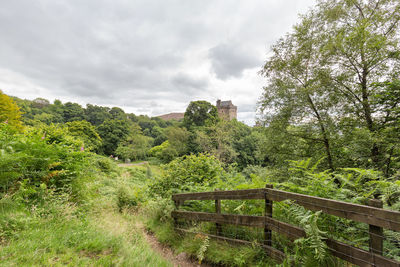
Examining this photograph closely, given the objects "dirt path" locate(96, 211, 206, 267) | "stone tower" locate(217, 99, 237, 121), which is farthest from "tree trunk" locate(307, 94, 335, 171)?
"stone tower" locate(217, 99, 237, 121)

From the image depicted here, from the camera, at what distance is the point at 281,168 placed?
10.6 m

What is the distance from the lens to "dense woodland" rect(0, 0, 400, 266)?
89.0 inches

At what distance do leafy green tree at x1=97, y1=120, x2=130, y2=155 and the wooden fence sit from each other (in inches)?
1655

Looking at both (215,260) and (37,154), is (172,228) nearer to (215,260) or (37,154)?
(215,260)

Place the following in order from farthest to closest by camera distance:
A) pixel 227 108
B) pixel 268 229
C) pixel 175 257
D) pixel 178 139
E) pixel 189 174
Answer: pixel 227 108, pixel 178 139, pixel 189 174, pixel 175 257, pixel 268 229

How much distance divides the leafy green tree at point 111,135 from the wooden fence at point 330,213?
1655 inches

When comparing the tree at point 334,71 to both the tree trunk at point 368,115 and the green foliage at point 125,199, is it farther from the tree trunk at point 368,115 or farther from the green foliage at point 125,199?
the green foliage at point 125,199

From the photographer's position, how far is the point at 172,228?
4152 millimetres

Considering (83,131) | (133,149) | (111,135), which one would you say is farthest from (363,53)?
(111,135)

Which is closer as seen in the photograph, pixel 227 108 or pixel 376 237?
pixel 376 237

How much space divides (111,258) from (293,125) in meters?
10.6

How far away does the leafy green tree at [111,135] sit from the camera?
40219 mm

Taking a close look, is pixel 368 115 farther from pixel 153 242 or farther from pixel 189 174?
pixel 153 242

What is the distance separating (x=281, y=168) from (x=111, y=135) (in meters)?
38.9
